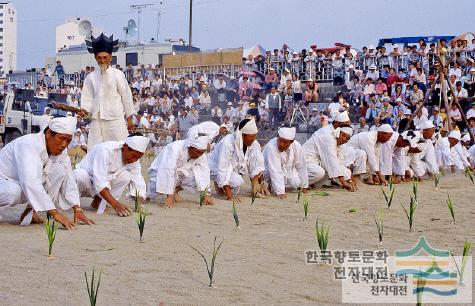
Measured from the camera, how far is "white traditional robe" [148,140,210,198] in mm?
7484

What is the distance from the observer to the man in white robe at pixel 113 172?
6.73m

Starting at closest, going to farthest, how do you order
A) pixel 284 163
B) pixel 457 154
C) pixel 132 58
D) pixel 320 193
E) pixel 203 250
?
pixel 203 250 → pixel 284 163 → pixel 320 193 → pixel 457 154 → pixel 132 58

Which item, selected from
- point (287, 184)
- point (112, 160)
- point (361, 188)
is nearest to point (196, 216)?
point (112, 160)

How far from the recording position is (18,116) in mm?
20984

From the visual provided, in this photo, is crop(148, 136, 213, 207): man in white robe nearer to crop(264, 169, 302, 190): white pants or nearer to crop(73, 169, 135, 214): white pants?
crop(73, 169, 135, 214): white pants

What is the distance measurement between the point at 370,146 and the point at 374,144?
14 centimetres

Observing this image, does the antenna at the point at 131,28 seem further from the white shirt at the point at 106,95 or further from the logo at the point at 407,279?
the logo at the point at 407,279

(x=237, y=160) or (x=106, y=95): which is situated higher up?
(x=106, y=95)

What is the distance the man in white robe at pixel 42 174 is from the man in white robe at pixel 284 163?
10.5ft

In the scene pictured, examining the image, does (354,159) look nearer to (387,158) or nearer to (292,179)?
(387,158)

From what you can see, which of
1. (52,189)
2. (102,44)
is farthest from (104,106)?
(52,189)

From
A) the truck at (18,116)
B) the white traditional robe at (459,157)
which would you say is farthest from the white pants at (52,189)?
the truck at (18,116)

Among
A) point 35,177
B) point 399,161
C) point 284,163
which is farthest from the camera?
point 399,161

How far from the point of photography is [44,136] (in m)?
5.93
